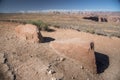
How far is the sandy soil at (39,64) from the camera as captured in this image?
7855 millimetres

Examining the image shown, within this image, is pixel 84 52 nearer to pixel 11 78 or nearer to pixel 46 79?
pixel 46 79

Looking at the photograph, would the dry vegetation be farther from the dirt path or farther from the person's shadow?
the person's shadow

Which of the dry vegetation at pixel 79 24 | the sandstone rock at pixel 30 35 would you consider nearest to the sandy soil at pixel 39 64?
the sandstone rock at pixel 30 35

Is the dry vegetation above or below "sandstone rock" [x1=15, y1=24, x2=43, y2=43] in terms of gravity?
below

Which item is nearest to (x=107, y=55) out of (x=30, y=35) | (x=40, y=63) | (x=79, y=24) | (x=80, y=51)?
(x=80, y=51)

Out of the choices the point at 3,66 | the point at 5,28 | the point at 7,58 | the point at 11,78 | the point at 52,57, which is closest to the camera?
the point at 11,78

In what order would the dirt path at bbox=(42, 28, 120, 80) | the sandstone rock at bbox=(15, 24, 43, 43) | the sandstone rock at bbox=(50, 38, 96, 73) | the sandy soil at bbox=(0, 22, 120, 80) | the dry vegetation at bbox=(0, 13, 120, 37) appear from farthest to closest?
the dry vegetation at bbox=(0, 13, 120, 37), the sandstone rock at bbox=(15, 24, 43, 43), the dirt path at bbox=(42, 28, 120, 80), the sandstone rock at bbox=(50, 38, 96, 73), the sandy soil at bbox=(0, 22, 120, 80)

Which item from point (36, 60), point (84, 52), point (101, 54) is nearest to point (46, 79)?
point (36, 60)

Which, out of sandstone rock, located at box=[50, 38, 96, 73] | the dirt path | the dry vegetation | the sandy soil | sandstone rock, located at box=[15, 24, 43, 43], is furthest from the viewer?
the dry vegetation

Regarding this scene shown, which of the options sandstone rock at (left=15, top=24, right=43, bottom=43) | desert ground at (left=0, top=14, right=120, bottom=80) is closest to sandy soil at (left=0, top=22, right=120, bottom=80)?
desert ground at (left=0, top=14, right=120, bottom=80)

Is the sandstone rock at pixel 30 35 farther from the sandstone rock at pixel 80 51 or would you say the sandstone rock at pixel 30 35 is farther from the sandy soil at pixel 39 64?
the sandstone rock at pixel 80 51

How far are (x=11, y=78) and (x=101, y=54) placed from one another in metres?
6.13

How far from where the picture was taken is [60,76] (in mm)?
8141

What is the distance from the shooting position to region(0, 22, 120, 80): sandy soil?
7.86 metres
